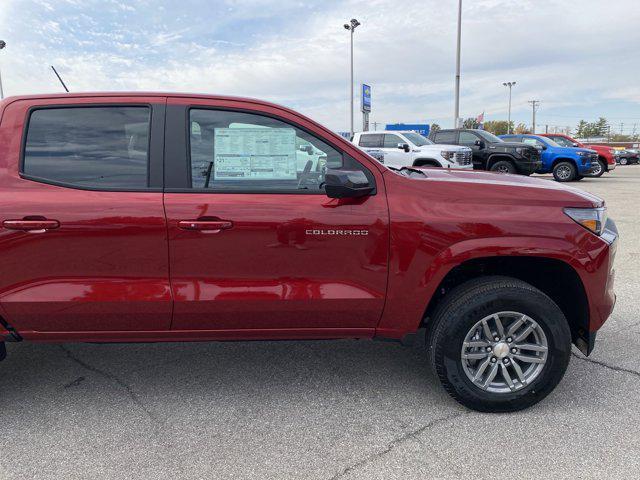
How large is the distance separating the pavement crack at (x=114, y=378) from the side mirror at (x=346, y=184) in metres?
1.59

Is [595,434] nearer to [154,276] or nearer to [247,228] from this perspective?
[247,228]

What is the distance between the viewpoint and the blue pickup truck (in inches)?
650

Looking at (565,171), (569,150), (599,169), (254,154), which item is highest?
(569,150)

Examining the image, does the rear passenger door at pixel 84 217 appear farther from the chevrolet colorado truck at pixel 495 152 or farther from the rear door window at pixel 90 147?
the chevrolet colorado truck at pixel 495 152

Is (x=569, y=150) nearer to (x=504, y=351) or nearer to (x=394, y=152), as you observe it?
(x=394, y=152)

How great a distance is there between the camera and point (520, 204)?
2.67 metres

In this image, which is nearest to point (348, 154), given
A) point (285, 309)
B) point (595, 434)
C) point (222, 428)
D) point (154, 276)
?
point (285, 309)

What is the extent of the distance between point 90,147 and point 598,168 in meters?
18.9

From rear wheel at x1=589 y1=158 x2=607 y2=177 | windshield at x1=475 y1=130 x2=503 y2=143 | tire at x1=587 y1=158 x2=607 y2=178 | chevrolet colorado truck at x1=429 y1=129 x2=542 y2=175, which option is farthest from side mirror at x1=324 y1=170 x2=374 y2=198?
tire at x1=587 y1=158 x2=607 y2=178

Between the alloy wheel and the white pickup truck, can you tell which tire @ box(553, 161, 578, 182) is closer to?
the white pickup truck

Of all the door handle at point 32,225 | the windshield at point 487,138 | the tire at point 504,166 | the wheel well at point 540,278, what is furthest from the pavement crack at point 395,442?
the windshield at point 487,138

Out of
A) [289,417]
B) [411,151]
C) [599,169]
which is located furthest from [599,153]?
[289,417]

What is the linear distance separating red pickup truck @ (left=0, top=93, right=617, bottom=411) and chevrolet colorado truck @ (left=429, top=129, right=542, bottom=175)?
42.7 feet

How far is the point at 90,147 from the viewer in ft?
8.74
